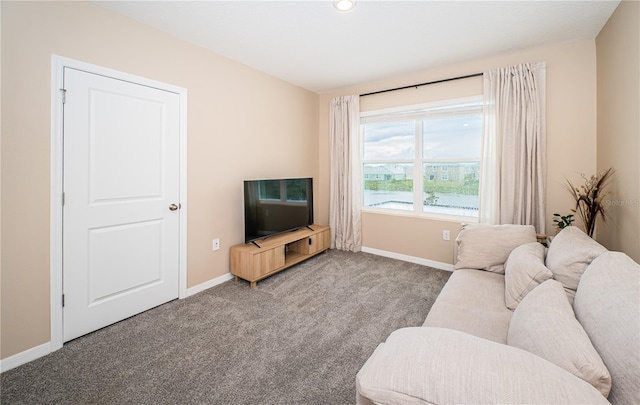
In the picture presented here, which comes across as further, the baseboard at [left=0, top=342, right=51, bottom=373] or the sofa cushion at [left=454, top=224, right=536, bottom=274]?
the sofa cushion at [left=454, top=224, right=536, bottom=274]

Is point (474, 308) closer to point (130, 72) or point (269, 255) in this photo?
point (269, 255)

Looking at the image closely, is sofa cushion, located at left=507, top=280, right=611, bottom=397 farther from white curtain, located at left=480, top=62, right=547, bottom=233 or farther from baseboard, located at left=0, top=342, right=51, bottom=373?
baseboard, located at left=0, top=342, right=51, bottom=373

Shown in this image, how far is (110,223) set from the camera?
223cm

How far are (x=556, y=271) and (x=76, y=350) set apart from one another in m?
3.18

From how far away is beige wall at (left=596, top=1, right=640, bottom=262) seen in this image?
1.87 m

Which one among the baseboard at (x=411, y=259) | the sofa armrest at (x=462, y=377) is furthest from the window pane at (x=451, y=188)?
the sofa armrest at (x=462, y=377)

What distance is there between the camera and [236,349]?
6.41 ft

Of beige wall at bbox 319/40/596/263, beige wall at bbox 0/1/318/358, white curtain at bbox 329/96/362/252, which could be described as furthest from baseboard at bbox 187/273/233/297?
beige wall at bbox 319/40/596/263

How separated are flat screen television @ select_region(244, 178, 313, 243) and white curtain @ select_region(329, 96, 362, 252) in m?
0.53

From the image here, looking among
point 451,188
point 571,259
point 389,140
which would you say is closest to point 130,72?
point 389,140

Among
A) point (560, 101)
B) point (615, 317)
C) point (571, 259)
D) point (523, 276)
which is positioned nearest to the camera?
point (615, 317)

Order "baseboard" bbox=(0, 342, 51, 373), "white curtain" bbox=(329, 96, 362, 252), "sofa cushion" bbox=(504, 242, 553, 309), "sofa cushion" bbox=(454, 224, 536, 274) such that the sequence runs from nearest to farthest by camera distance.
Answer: "sofa cushion" bbox=(504, 242, 553, 309), "baseboard" bbox=(0, 342, 51, 373), "sofa cushion" bbox=(454, 224, 536, 274), "white curtain" bbox=(329, 96, 362, 252)

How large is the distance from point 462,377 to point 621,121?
2.60 m

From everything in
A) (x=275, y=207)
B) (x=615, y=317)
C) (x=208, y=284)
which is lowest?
(x=208, y=284)
